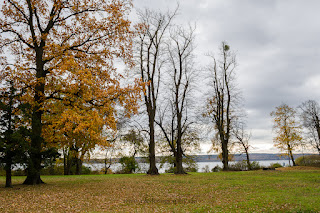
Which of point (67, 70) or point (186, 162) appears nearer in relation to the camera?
point (67, 70)

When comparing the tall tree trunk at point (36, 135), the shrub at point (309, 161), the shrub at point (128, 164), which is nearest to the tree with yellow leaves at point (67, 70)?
the tall tree trunk at point (36, 135)

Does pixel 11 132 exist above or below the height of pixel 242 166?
above

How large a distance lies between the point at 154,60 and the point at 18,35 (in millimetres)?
13717

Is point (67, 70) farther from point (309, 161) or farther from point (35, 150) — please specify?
point (309, 161)

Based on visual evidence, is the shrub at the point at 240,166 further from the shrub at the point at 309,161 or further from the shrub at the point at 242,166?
the shrub at the point at 309,161

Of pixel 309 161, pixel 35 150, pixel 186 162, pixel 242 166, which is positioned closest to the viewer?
pixel 35 150

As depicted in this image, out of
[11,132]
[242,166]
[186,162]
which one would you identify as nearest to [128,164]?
[186,162]

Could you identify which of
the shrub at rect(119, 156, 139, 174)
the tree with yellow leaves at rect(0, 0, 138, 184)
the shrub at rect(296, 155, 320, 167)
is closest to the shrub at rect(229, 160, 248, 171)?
the shrub at rect(296, 155, 320, 167)

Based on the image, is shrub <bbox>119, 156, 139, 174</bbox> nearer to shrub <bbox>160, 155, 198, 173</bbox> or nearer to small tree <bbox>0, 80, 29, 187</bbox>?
shrub <bbox>160, 155, 198, 173</bbox>

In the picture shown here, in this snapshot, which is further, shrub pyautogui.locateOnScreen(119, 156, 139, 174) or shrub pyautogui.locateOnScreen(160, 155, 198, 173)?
shrub pyautogui.locateOnScreen(160, 155, 198, 173)

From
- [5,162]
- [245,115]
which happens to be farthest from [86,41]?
[245,115]

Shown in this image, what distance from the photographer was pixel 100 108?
1416 cm

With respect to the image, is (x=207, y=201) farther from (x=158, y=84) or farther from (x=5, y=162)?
(x=158, y=84)

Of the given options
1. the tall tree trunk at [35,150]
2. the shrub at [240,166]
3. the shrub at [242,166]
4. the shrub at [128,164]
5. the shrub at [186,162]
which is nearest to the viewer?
the tall tree trunk at [35,150]
